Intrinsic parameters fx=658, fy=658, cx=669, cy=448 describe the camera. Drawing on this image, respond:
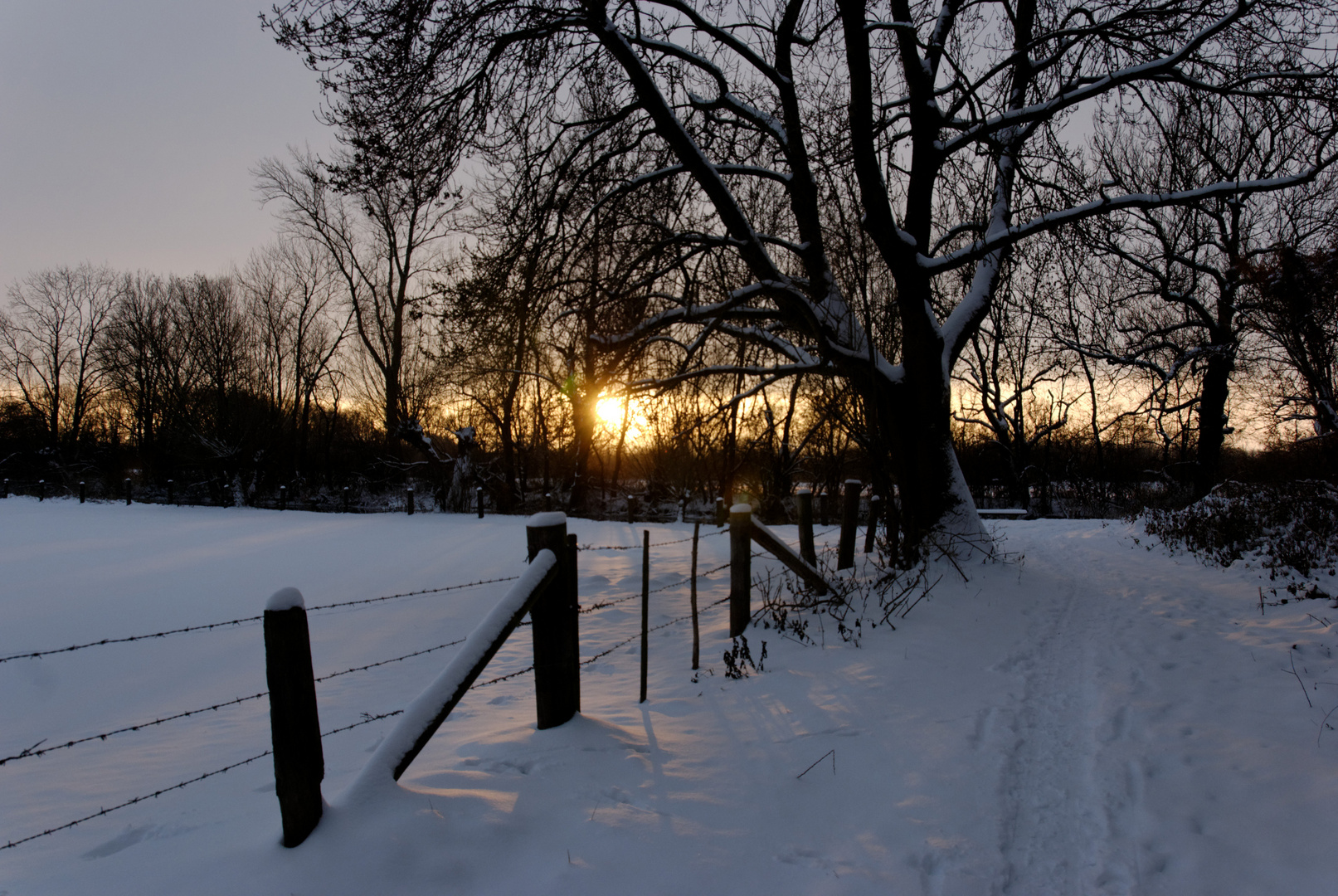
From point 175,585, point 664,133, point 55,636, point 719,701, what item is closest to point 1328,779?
point 719,701

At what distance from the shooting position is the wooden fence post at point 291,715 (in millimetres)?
2393

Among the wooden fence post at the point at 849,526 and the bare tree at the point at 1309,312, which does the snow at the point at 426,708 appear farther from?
the bare tree at the point at 1309,312

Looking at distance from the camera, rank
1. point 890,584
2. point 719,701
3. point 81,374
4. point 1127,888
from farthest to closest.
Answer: point 81,374 → point 890,584 → point 719,701 → point 1127,888

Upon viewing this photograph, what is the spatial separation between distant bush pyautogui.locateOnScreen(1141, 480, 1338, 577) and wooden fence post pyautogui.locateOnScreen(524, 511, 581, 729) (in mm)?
7555

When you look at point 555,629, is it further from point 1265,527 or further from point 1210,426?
point 1210,426

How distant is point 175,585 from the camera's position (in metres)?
10.9

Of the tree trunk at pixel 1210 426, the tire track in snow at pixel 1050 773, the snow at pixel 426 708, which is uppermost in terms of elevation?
the tree trunk at pixel 1210 426

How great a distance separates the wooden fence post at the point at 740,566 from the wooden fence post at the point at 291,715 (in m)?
3.84

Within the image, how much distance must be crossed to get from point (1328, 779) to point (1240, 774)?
313 mm

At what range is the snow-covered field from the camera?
252 cm

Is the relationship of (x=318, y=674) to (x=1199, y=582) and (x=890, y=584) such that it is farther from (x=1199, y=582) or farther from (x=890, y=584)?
(x=1199, y=582)

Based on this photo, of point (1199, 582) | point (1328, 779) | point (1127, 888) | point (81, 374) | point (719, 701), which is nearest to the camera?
point (1127, 888)

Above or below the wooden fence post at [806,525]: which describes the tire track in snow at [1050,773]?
below

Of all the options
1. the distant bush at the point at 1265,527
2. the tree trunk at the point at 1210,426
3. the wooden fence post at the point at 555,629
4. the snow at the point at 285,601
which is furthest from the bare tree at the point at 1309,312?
the snow at the point at 285,601
